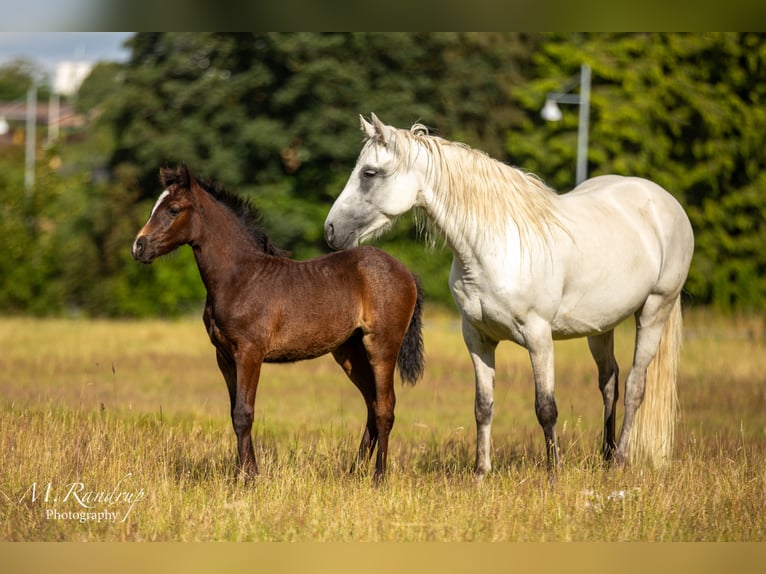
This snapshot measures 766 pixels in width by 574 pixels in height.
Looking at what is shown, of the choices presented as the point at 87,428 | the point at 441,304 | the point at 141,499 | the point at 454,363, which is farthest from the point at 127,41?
the point at 141,499

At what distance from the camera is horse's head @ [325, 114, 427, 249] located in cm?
618

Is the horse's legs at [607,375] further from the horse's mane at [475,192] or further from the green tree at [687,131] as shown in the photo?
the green tree at [687,131]

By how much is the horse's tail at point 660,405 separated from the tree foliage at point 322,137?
15084mm

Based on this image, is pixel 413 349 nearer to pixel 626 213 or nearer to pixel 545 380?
pixel 545 380

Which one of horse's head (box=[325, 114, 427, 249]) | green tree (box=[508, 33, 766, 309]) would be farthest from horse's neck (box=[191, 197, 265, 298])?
green tree (box=[508, 33, 766, 309])

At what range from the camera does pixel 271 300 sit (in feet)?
20.4

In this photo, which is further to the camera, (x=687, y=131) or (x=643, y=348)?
(x=687, y=131)

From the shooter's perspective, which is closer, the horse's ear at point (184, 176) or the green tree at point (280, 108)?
the horse's ear at point (184, 176)

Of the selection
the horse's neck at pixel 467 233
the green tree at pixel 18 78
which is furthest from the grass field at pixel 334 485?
the green tree at pixel 18 78

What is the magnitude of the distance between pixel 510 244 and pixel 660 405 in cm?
222

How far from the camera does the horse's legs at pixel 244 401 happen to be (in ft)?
19.9

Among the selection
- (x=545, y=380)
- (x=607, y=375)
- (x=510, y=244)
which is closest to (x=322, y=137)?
(x=607, y=375)
